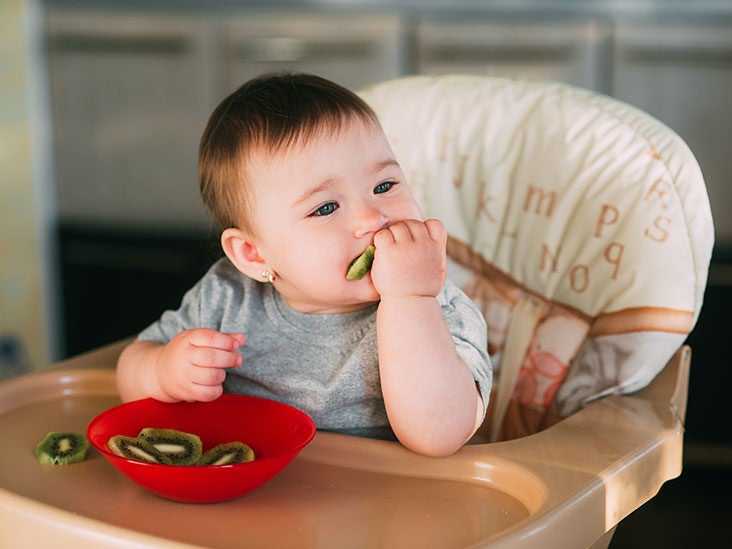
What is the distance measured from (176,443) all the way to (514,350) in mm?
452

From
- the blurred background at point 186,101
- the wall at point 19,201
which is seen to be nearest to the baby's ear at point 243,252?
Answer: the blurred background at point 186,101

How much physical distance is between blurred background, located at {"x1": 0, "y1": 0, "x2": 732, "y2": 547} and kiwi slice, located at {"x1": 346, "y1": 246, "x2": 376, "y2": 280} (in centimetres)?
125

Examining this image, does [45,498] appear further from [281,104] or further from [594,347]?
[594,347]

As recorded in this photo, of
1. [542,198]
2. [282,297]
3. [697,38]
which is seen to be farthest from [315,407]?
[697,38]

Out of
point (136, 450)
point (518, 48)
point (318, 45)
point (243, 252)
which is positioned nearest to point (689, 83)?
point (518, 48)

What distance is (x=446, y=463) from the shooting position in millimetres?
856

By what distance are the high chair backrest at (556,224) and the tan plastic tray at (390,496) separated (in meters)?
0.11

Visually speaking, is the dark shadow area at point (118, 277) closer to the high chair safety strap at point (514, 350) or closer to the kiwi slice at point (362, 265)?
the high chair safety strap at point (514, 350)

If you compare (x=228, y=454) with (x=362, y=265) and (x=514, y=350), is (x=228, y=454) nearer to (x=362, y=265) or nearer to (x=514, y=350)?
(x=362, y=265)

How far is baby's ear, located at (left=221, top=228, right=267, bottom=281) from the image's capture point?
3.21ft

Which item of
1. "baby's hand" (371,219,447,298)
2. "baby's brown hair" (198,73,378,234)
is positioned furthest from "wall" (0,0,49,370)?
"baby's hand" (371,219,447,298)

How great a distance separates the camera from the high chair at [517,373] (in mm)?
761

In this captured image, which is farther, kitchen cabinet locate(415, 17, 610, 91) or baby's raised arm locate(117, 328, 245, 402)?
kitchen cabinet locate(415, 17, 610, 91)

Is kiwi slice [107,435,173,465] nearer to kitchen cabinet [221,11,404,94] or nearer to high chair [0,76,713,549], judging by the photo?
high chair [0,76,713,549]
